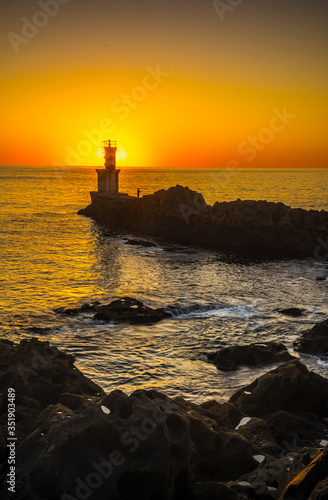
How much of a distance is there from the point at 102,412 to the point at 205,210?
41.9m

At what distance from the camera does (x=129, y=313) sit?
2205cm

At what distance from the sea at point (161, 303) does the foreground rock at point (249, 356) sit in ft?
1.26

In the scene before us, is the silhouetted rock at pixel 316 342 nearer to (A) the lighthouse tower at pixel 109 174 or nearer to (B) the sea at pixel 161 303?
(B) the sea at pixel 161 303

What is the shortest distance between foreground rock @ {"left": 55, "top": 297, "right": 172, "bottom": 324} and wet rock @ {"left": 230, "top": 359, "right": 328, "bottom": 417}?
32.8 ft

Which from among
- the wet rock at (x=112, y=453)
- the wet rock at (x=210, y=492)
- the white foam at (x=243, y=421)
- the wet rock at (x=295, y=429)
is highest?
the wet rock at (x=112, y=453)

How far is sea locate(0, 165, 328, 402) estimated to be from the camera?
16.5 metres

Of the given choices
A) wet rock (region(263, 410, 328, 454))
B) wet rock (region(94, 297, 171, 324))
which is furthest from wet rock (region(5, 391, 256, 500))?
wet rock (region(94, 297, 171, 324))

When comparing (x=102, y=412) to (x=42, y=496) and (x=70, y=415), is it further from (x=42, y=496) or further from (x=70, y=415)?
Result: (x=42, y=496)

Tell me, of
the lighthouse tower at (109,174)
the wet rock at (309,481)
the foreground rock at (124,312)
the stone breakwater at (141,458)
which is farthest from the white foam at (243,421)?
the lighthouse tower at (109,174)

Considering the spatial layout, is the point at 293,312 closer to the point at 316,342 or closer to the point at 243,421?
the point at 316,342

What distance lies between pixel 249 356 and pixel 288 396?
5293 millimetres

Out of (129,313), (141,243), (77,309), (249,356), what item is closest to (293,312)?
(249,356)

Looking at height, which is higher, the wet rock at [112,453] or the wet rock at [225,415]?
the wet rock at [112,453]

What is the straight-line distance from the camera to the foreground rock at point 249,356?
16859 mm
